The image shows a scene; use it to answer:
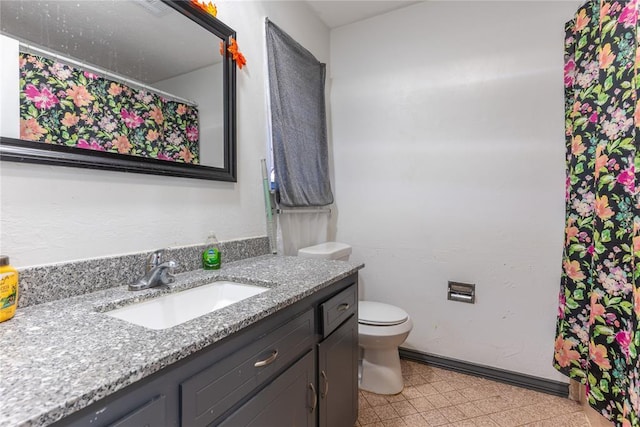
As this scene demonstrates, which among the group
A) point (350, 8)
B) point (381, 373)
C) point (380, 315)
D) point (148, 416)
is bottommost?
point (381, 373)

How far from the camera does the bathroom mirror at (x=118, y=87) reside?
0.82 m

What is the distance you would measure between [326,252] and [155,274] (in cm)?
104

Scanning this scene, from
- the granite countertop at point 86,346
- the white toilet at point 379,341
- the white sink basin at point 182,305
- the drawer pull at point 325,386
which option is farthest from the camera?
the white toilet at point 379,341

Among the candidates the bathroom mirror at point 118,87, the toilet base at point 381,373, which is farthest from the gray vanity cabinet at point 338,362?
the bathroom mirror at point 118,87

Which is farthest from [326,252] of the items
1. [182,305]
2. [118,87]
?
[118,87]

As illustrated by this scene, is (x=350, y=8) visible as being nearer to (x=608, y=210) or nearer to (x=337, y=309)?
(x=608, y=210)

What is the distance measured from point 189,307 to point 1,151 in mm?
664

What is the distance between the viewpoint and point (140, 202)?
1091mm

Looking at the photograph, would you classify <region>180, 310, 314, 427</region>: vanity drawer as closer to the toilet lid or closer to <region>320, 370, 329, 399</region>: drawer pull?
<region>320, 370, 329, 399</region>: drawer pull

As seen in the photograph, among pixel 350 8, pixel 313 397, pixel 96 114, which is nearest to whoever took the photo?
pixel 96 114

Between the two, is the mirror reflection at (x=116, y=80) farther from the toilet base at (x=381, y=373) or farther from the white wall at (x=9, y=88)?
the toilet base at (x=381, y=373)

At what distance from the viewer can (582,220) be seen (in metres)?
1.56

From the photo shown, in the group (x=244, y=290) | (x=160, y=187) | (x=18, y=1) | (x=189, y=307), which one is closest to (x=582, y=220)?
(x=244, y=290)

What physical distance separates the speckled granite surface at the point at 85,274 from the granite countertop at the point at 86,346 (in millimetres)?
25
